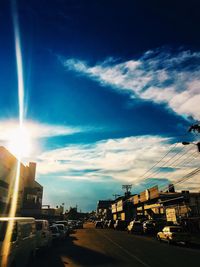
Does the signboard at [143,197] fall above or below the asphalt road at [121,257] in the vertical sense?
above

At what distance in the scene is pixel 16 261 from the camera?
9508 millimetres

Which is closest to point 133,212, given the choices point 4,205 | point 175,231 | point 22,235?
point 4,205

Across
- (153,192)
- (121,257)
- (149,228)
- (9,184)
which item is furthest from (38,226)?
(153,192)

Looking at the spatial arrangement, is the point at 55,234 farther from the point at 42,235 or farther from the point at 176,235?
the point at 176,235

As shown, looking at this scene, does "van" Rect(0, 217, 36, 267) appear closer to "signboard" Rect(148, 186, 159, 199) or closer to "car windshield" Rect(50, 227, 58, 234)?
"car windshield" Rect(50, 227, 58, 234)

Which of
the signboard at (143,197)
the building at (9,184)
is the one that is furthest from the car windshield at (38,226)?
the signboard at (143,197)

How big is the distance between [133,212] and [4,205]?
48840 millimetres

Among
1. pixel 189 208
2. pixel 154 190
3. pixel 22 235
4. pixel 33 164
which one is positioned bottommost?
pixel 22 235

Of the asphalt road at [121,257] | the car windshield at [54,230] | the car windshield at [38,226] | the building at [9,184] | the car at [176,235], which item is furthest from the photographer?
the building at [9,184]

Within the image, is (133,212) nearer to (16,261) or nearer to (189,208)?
(189,208)

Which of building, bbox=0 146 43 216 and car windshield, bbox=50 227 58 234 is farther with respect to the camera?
building, bbox=0 146 43 216

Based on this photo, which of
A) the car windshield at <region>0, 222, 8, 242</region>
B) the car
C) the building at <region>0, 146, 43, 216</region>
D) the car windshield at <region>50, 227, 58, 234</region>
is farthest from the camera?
the building at <region>0, 146, 43, 216</region>

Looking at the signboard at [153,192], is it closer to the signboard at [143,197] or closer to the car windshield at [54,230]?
the signboard at [143,197]

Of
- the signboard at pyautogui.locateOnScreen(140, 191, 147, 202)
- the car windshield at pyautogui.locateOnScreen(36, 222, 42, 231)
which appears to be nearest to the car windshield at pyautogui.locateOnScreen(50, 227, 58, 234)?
the car windshield at pyautogui.locateOnScreen(36, 222, 42, 231)
